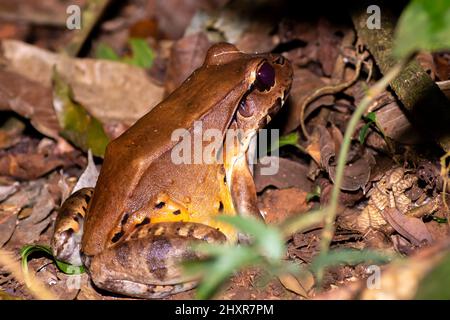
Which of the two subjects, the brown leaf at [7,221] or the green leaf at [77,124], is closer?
the brown leaf at [7,221]

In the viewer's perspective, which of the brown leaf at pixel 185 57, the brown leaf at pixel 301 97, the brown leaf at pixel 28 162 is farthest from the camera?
the brown leaf at pixel 185 57

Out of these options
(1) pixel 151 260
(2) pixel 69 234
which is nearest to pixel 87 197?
(2) pixel 69 234

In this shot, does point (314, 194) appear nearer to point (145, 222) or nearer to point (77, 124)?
point (145, 222)

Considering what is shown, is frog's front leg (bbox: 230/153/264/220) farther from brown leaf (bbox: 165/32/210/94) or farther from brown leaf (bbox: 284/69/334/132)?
brown leaf (bbox: 165/32/210/94)

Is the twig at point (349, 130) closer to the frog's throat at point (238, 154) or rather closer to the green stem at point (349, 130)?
the green stem at point (349, 130)

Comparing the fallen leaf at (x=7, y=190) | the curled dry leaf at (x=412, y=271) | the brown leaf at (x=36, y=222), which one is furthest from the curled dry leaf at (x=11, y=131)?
the curled dry leaf at (x=412, y=271)

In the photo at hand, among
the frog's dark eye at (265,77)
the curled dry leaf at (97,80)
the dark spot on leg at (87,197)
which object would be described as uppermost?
the curled dry leaf at (97,80)

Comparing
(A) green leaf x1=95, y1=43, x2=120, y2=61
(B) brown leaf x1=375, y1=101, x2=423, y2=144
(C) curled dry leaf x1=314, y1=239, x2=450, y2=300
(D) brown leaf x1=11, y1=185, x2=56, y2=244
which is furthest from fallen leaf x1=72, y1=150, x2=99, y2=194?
(C) curled dry leaf x1=314, y1=239, x2=450, y2=300
